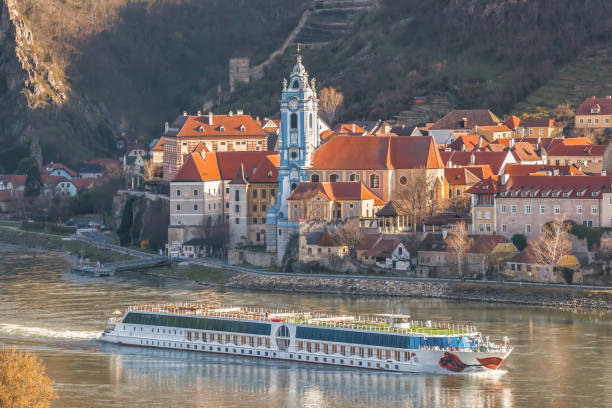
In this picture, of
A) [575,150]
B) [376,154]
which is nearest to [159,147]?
[376,154]

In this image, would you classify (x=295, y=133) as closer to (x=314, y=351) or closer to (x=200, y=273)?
(x=200, y=273)

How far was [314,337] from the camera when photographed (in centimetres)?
7144

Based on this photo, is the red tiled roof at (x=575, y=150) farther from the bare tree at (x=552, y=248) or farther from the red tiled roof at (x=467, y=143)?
the bare tree at (x=552, y=248)

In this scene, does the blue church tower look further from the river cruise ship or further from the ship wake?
the ship wake

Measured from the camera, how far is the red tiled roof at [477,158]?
352ft

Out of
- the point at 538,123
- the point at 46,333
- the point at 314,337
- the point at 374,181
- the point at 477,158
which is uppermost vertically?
the point at 538,123

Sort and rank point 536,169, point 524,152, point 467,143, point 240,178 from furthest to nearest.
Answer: point 467,143 → point 524,152 → point 240,178 → point 536,169

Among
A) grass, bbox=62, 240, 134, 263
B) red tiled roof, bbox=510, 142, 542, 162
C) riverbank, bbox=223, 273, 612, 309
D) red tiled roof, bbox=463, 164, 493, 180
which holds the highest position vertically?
red tiled roof, bbox=510, 142, 542, 162

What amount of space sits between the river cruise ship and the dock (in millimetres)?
24150

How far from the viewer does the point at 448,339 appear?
68.3m

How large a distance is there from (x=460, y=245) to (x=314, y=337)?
70.9 feet

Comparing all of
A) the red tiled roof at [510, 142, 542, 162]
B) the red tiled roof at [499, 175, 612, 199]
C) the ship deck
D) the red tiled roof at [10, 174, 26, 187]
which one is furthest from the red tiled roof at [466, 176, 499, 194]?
the red tiled roof at [10, 174, 26, 187]

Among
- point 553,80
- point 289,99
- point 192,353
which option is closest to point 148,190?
point 289,99

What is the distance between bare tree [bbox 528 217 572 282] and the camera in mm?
87750
